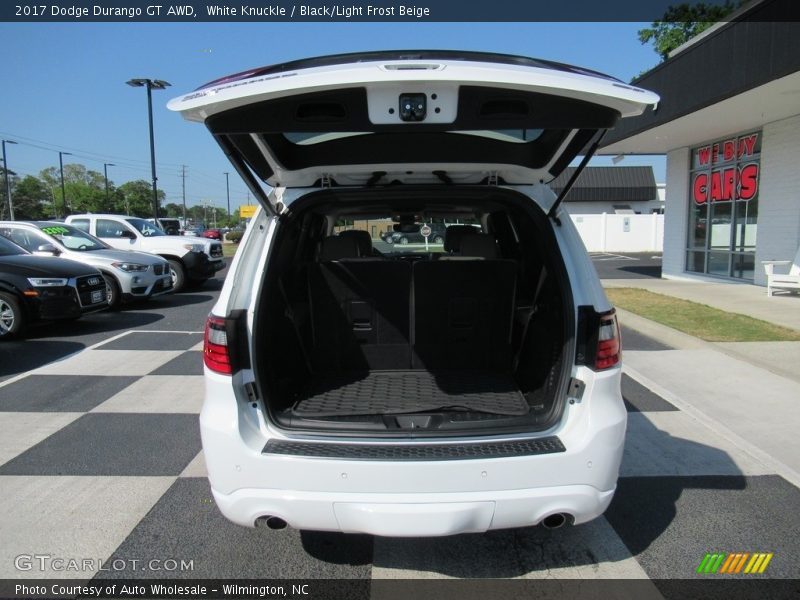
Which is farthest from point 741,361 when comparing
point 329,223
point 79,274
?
point 79,274

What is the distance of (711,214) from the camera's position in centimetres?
1422

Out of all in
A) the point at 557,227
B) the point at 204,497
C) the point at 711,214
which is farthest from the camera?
the point at 711,214

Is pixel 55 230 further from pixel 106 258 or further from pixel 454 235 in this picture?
pixel 454 235

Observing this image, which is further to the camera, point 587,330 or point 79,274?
point 79,274

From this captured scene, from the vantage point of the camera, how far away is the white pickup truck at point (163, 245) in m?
12.5

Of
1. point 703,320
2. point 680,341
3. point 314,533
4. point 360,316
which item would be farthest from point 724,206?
point 314,533

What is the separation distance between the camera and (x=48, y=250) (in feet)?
30.6

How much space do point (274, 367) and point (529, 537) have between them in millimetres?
1527

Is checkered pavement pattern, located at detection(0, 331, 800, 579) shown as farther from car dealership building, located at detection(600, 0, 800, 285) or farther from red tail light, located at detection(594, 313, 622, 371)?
car dealership building, located at detection(600, 0, 800, 285)

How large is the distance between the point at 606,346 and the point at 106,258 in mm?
9574

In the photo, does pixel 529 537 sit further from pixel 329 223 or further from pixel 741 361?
pixel 741 361

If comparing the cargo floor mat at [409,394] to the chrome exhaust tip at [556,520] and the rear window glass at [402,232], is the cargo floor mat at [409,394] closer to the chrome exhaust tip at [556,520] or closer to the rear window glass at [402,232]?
the chrome exhaust tip at [556,520]

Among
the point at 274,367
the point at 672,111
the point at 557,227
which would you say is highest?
the point at 672,111

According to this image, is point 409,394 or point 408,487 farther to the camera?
point 409,394
